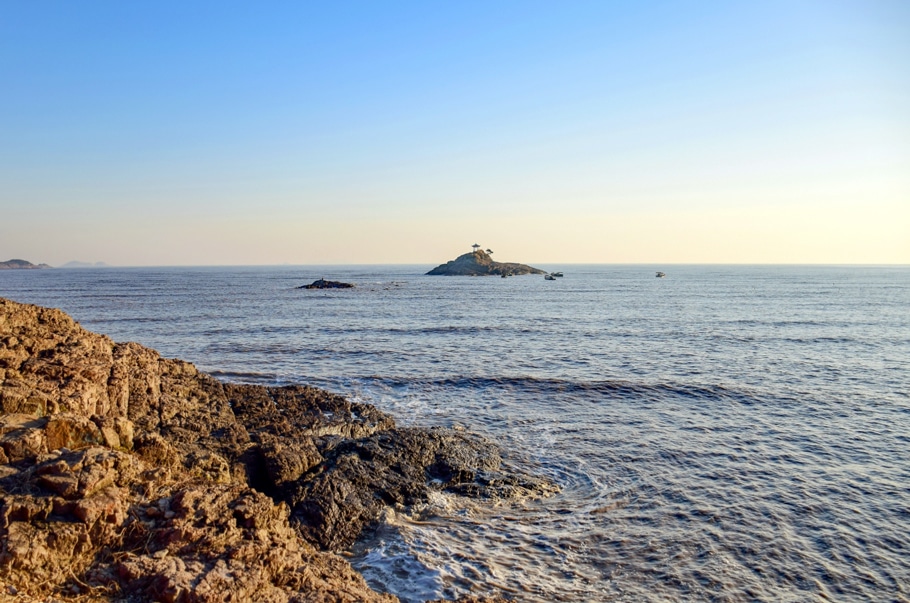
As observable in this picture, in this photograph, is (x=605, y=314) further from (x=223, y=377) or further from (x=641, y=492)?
(x=641, y=492)

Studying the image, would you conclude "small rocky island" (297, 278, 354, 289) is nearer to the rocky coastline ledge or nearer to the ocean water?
the ocean water

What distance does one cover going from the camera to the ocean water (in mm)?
10781

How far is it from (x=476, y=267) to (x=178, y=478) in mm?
157726

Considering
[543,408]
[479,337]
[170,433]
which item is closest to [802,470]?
[543,408]

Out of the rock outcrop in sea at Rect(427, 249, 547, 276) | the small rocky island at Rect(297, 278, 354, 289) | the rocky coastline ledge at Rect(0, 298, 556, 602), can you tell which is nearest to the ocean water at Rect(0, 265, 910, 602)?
the rocky coastline ledge at Rect(0, 298, 556, 602)

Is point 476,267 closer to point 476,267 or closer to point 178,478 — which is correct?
point 476,267

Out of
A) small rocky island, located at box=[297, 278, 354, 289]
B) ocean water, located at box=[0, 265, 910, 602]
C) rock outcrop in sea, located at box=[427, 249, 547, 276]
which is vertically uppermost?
rock outcrop in sea, located at box=[427, 249, 547, 276]

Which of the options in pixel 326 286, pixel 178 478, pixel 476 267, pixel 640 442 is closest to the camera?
pixel 178 478

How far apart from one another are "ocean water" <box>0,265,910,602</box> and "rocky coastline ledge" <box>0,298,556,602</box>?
1.52 meters

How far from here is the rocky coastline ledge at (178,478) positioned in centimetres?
715

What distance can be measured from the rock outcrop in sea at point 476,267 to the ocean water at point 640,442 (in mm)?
117658

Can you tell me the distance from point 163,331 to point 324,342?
14170mm

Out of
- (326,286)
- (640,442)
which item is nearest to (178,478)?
(640,442)

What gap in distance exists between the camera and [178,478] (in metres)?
9.49
